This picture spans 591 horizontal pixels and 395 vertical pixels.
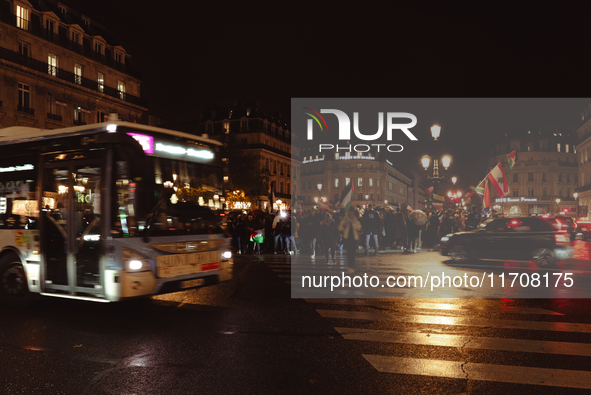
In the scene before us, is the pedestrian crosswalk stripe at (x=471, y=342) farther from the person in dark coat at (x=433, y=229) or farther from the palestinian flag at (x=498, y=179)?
the palestinian flag at (x=498, y=179)

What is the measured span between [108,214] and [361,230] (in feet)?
38.0

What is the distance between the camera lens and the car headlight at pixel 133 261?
22.8ft

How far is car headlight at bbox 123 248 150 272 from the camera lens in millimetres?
6938

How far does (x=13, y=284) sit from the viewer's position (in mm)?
8250

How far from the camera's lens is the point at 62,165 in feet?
25.5

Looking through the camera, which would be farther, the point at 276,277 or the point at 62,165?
the point at 276,277

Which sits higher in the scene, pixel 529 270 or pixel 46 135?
pixel 46 135

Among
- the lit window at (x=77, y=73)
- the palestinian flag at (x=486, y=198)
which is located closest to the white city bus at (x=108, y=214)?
the palestinian flag at (x=486, y=198)

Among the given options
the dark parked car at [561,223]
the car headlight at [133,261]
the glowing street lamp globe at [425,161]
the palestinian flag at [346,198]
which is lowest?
the car headlight at [133,261]

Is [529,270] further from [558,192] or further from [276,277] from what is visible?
[558,192]

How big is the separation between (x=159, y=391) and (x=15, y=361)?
2.00 meters

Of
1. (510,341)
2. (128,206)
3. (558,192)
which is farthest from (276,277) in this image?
(558,192)

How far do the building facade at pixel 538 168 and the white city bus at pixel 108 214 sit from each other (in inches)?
750

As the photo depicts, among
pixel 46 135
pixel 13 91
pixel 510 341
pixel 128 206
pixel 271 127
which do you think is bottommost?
pixel 510 341
